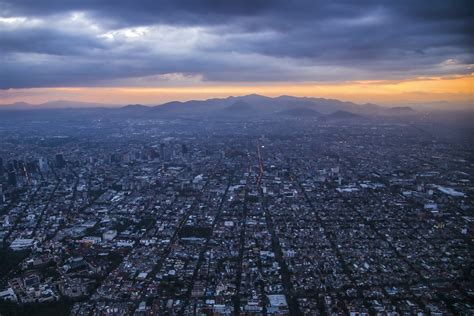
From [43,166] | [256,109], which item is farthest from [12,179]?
[256,109]

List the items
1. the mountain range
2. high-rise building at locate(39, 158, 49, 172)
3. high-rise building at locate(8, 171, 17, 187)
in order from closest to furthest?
high-rise building at locate(8, 171, 17, 187) → high-rise building at locate(39, 158, 49, 172) → the mountain range

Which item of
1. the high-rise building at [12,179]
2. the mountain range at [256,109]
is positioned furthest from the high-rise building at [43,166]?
the mountain range at [256,109]

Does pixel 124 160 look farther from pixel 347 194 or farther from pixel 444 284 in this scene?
pixel 444 284

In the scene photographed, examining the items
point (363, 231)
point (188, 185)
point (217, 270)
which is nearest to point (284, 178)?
point (188, 185)

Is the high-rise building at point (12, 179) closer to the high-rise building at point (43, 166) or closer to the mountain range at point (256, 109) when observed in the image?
the high-rise building at point (43, 166)

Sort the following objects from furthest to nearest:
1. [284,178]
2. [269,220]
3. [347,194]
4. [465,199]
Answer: [284,178], [347,194], [465,199], [269,220]

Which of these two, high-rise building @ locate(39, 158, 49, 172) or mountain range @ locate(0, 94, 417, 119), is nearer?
high-rise building @ locate(39, 158, 49, 172)

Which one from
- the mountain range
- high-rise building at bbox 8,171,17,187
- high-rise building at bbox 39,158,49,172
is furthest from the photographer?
the mountain range

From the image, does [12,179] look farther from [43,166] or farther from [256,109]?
[256,109]

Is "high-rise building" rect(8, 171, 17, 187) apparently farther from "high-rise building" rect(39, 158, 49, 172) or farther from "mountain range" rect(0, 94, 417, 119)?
"mountain range" rect(0, 94, 417, 119)

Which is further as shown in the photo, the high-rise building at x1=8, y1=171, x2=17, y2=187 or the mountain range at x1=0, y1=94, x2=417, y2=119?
the mountain range at x1=0, y1=94, x2=417, y2=119

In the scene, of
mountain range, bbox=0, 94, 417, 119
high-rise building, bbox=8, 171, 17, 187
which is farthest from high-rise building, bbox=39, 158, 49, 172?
mountain range, bbox=0, 94, 417, 119
